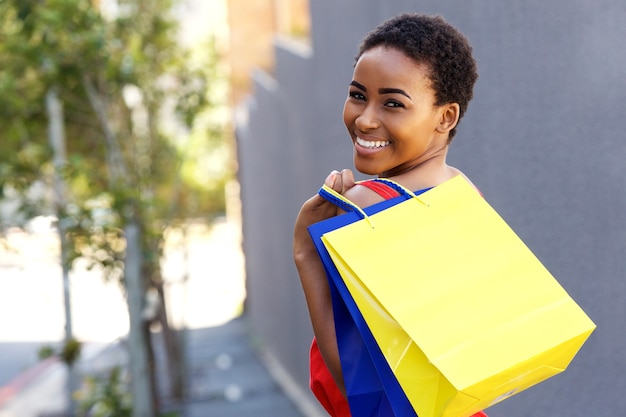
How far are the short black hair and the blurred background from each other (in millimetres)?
820

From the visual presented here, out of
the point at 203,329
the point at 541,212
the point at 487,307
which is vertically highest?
the point at 487,307

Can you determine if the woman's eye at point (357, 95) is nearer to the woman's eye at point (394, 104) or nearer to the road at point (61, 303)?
the woman's eye at point (394, 104)

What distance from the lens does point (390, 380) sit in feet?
5.41

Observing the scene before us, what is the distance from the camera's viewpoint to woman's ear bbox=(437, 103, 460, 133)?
1846mm

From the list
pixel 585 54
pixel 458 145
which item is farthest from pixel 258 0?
pixel 585 54

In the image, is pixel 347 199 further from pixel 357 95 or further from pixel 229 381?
pixel 229 381

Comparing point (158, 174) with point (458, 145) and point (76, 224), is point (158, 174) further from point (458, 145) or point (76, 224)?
point (458, 145)

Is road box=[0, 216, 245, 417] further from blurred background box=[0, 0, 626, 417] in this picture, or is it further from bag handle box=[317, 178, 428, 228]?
bag handle box=[317, 178, 428, 228]

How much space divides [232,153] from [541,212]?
14803mm

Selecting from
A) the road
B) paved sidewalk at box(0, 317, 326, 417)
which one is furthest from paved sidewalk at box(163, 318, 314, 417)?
the road

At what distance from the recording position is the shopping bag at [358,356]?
64.9 inches

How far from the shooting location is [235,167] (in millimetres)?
17438

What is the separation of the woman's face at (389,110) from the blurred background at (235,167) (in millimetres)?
912

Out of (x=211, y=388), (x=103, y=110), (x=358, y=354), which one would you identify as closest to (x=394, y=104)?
(x=358, y=354)
